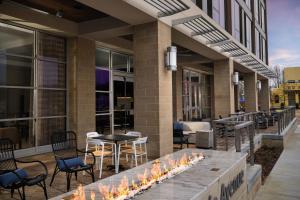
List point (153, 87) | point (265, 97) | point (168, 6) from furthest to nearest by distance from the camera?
point (265, 97) < point (153, 87) < point (168, 6)

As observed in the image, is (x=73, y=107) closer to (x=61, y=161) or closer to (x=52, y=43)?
(x=52, y=43)

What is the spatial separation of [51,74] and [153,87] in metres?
3.35

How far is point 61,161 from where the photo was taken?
14.6 ft

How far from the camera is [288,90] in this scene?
1332 inches

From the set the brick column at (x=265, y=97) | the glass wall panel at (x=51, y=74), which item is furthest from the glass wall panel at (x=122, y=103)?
the brick column at (x=265, y=97)

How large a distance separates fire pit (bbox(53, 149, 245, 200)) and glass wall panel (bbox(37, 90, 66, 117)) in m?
5.09

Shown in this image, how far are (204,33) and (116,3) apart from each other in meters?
3.35

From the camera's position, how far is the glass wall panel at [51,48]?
25.7 ft

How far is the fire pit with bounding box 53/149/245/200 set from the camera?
8.39 ft

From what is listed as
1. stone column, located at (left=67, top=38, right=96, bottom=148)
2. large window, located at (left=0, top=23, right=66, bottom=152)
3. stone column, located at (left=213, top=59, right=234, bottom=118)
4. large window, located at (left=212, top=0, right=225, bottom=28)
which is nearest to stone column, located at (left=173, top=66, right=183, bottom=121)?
stone column, located at (left=213, top=59, right=234, bottom=118)

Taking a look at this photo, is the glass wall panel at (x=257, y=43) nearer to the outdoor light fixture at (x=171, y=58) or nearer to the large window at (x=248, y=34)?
the large window at (x=248, y=34)

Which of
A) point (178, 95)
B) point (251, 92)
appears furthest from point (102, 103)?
point (251, 92)

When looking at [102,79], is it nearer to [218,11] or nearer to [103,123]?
[103,123]

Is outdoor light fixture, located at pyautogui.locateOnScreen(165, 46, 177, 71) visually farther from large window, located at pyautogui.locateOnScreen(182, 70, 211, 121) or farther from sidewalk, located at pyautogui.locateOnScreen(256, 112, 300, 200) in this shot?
large window, located at pyautogui.locateOnScreen(182, 70, 211, 121)
